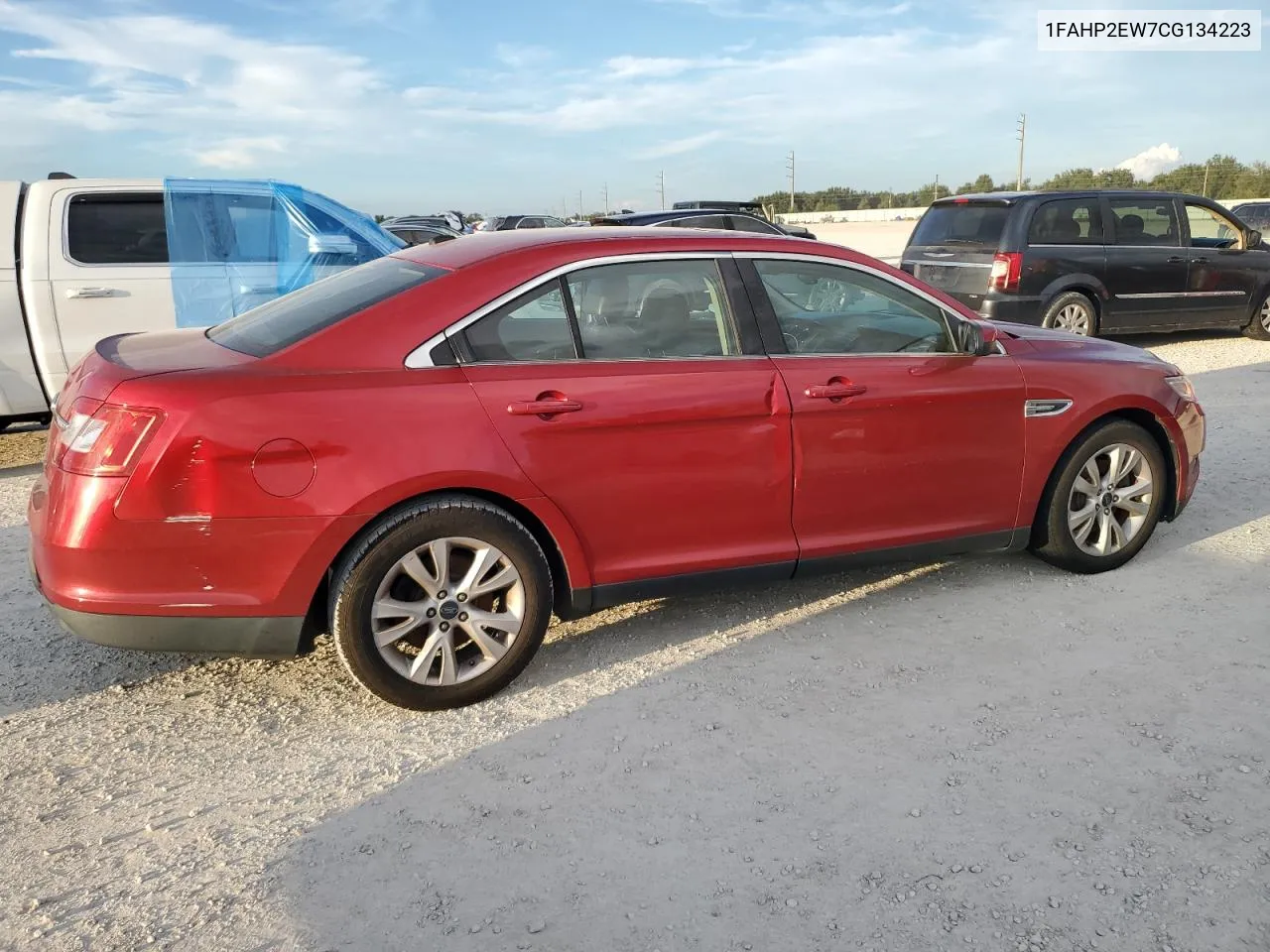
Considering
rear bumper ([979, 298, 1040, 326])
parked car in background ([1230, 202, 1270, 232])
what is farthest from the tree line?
rear bumper ([979, 298, 1040, 326])

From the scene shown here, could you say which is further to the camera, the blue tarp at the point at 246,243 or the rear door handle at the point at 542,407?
the blue tarp at the point at 246,243

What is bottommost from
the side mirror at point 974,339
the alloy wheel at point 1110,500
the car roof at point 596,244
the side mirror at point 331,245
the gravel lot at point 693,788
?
the gravel lot at point 693,788

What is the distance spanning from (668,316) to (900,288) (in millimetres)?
1049

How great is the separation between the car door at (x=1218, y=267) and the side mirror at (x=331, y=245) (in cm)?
877

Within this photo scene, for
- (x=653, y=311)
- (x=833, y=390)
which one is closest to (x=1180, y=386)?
(x=833, y=390)

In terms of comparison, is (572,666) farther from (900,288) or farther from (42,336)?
(42,336)

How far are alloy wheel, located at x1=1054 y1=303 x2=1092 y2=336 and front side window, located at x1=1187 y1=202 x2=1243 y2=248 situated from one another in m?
1.84

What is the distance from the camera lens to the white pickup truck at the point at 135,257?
608cm

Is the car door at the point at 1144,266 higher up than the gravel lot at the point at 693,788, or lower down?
higher up

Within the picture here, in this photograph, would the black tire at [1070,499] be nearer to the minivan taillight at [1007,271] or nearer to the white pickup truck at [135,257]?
the white pickup truck at [135,257]

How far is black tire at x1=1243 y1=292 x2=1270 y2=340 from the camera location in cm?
1141

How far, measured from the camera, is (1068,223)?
9797mm

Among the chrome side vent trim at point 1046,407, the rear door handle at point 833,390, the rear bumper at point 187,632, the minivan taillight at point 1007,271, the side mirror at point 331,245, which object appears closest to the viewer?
the rear bumper at point 187,632

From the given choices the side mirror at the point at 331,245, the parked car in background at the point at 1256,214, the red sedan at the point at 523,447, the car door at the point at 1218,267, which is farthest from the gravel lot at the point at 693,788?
the parked car in background at the point at 1256,214
